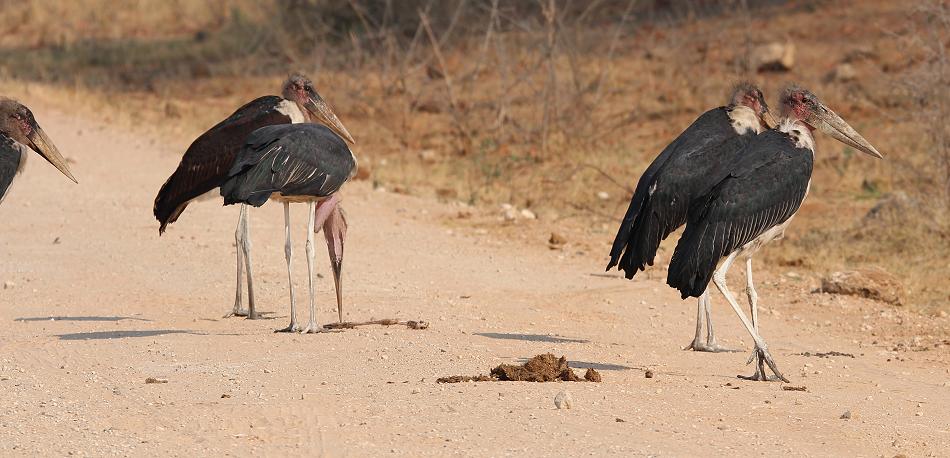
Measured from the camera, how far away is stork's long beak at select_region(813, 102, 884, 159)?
7582 millimetres

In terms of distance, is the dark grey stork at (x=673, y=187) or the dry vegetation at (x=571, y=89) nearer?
the dark grey stork at (x=673, y=187)

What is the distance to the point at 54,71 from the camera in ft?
72.1

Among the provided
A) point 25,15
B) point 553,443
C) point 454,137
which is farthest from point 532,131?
point 25,15

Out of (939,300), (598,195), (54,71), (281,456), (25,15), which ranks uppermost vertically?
(25,15)

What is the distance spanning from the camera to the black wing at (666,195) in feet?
23.6

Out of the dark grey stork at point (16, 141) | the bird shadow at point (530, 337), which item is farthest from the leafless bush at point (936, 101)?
the dark grey stork at point (16, 141)

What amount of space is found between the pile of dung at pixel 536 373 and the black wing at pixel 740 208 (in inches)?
25.7

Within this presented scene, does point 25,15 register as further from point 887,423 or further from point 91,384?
point 887,423

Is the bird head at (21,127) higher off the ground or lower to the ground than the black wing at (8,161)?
higher

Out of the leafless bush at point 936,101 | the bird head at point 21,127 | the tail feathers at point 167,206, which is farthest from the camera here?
the leafless bush at point 936,101

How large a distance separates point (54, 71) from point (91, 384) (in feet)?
54.2

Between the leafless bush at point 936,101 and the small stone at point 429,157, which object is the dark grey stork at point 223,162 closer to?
the leafless bush at point 936,101

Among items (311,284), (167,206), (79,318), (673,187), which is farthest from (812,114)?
(79,318)

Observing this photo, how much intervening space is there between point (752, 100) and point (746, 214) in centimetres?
133
